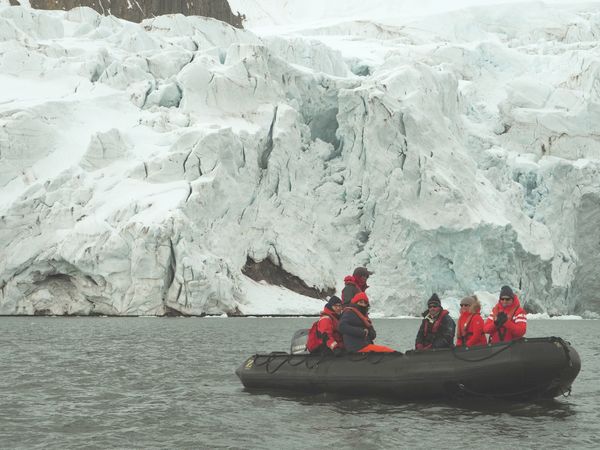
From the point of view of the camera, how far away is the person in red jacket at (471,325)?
1229cm

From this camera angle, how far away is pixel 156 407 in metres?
11.9

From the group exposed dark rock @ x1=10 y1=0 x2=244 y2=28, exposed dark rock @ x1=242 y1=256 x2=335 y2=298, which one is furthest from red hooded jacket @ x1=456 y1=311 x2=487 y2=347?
exposed dark rock @ x1=10 y1=0 x2=244 y2=28

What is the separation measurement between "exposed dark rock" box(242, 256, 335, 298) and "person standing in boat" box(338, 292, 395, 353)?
31052mm

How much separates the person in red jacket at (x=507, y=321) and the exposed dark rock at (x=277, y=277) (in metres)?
31.3

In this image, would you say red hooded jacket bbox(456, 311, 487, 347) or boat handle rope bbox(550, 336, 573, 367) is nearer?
boat handle rope bbox(550, 336, 573, 367)

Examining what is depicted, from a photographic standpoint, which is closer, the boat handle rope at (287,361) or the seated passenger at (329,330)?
the boat handle rope at (287,361)

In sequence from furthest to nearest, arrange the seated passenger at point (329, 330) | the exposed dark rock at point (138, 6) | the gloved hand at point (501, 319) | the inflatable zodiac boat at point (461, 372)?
the exposed dark rock at point (138, 6), the seated passenger at point (329, 330), the gloved hand at point (501, 319), the inflatable zodiac boat at point (461, 372)

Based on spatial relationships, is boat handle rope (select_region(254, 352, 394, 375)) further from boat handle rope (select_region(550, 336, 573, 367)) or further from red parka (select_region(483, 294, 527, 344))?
boat handle rope (select_region(550, 336, 573, 367))

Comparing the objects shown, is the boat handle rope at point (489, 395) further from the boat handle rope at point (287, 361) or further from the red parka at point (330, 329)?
the red parka at point (330, 329)

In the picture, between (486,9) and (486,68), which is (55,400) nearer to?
(486,68)

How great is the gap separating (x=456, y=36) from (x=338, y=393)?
75106mm

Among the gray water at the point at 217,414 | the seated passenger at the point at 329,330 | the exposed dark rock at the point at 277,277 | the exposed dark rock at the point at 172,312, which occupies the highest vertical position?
the seated passenger at the point at 329,330

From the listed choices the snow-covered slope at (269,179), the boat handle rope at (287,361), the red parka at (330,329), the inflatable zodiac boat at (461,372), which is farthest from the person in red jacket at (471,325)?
the snow-covered slope at (269,179)

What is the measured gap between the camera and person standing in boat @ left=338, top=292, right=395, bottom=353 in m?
12.3
